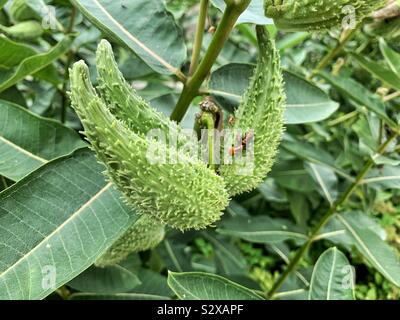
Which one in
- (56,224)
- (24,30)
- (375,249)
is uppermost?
(24,30)

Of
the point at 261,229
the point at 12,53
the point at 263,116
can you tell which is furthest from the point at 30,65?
the point at 261,229

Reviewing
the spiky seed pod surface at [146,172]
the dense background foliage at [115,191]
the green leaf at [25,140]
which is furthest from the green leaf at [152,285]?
the spiky seed pod surface at [146,172]

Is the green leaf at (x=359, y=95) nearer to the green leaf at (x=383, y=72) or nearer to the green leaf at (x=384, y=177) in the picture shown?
the green leaf at (x=383, y=72)

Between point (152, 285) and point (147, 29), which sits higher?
point (147, 29)

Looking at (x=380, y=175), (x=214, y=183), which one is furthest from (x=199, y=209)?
(x=380, y=175)

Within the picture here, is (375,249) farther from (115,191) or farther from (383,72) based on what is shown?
(115,191)
